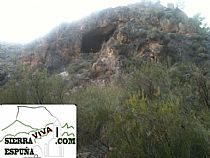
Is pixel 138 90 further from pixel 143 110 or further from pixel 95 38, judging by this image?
pixel 95 38

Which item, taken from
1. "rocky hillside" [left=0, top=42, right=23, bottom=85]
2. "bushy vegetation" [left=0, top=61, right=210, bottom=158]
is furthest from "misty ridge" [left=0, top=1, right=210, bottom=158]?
"rocky hillside" [left=0, top=42, right=23, bottom=85]

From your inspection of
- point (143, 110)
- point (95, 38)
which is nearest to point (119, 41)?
point (95, 38)

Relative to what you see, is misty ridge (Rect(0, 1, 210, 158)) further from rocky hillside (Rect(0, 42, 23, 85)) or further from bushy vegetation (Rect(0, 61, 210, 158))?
rocky hillside (Rect(0, 42, 23, 85))

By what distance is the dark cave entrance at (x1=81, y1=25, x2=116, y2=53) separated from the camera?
55.9 ft

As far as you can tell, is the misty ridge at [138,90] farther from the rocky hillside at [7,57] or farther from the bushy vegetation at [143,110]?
the rocky hillside at [7,57]

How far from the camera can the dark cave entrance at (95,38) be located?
671 inches

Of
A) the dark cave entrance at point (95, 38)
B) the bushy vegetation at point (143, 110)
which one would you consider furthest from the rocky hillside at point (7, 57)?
the bushy vegetation at point (143, 110)

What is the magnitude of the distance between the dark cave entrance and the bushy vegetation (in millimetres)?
7560

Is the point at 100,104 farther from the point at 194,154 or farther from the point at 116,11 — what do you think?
the point at 116,11

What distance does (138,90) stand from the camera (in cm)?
762

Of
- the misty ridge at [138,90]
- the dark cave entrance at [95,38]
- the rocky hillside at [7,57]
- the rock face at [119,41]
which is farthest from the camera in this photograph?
the dark cave entrance at [95,38]

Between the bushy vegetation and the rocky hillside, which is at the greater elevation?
the rocky hillside

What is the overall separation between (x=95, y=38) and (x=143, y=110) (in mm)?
12302

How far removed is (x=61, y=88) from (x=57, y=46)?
10158 mm
